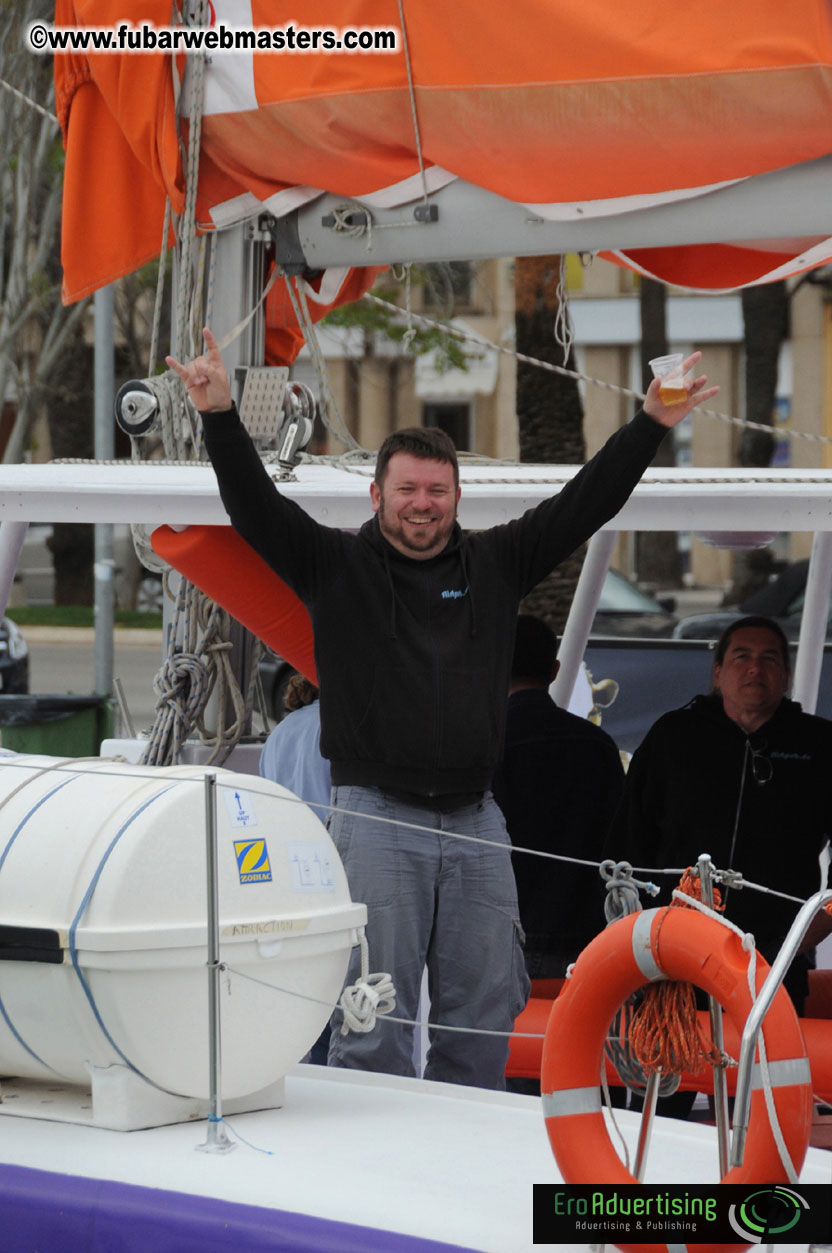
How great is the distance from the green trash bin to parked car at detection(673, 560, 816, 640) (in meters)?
5.05

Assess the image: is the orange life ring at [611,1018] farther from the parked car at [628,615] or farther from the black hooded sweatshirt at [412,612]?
the parked car at [628,615]

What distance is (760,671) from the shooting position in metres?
4.61

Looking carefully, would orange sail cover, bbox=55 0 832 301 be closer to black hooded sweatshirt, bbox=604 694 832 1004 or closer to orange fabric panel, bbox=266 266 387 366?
orange fabric panel, bbox=266 266 387 366

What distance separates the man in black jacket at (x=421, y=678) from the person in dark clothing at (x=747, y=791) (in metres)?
1.07

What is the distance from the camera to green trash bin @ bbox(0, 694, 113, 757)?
364 inches

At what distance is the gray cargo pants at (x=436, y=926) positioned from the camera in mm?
3521

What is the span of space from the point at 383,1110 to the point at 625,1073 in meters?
0.66

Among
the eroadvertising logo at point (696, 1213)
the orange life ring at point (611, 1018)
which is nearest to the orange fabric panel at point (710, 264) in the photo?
the orange life ring at point (611, 1018)

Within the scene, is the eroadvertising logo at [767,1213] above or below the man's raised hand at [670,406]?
below

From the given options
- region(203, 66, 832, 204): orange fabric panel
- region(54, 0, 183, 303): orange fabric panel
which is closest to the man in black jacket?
region(203, 66, 832, 204): orange fabric panel

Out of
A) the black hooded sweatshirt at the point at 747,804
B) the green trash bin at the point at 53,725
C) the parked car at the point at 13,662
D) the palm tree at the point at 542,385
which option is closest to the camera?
the black hooded sweatshirt at the point at 747,804

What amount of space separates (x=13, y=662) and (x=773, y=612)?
6.26 m

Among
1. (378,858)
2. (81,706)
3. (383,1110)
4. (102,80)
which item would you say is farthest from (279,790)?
(81,706)

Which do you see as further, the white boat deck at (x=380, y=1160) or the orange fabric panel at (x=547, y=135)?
the orange fabric panel at (x=547, y=135)
